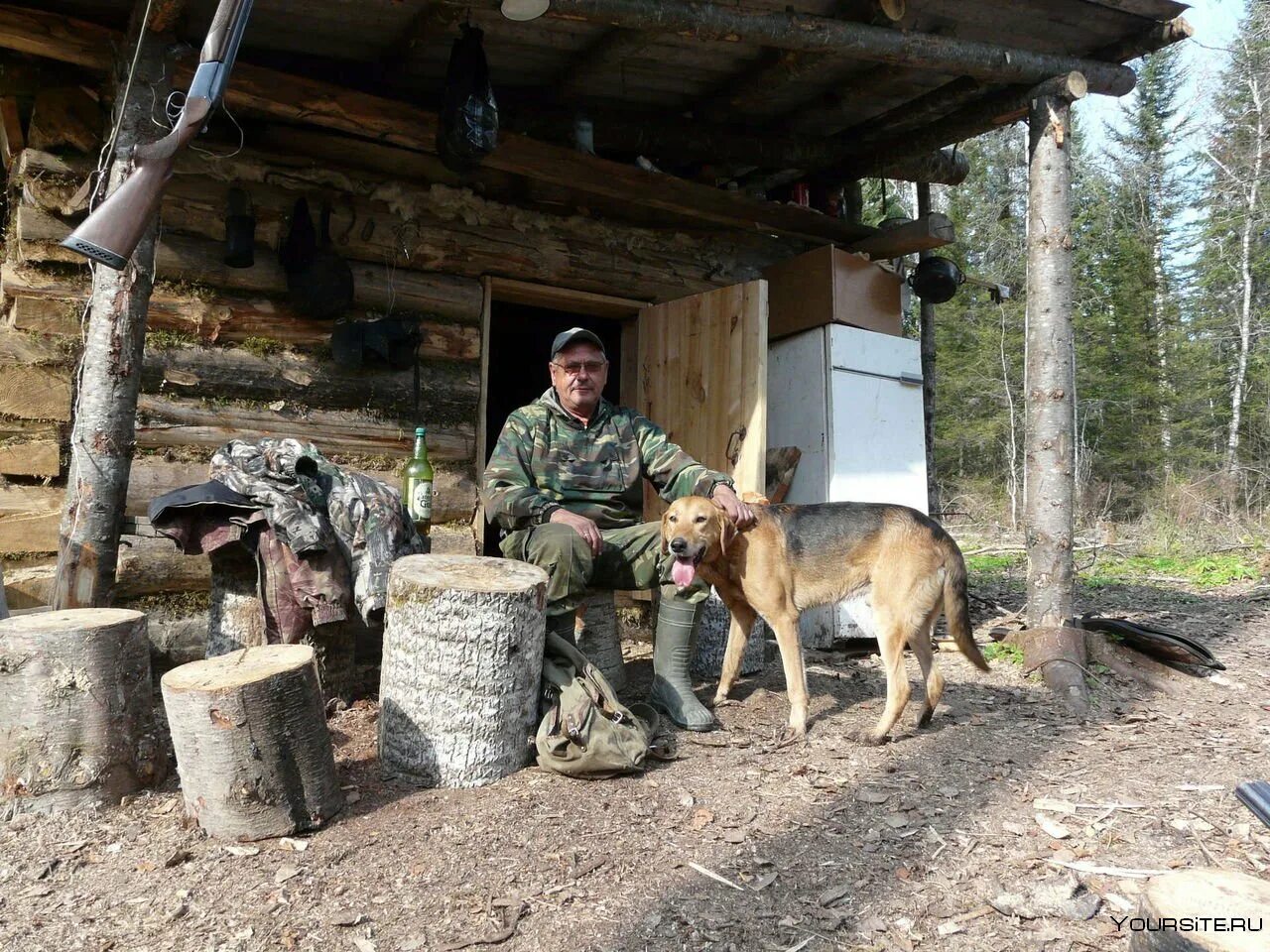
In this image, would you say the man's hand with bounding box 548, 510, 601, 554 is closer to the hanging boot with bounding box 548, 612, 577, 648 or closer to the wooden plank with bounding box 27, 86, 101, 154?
the hanging boot with bounding box 548, 612, 577, 648

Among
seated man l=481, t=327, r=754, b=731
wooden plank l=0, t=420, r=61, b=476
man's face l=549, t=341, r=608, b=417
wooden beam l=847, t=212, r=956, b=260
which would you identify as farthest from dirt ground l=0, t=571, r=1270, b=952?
wooden beam l=847, t=212, r=956, b=260

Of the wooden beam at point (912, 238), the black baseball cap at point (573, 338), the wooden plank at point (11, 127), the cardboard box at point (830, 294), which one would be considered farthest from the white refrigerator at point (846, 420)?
the wooden plank at point (11, 127)

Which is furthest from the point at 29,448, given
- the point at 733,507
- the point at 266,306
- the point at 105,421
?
the point at 733,507

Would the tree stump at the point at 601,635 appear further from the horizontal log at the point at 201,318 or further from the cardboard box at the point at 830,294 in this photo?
the cardboard box at the point at 830,294

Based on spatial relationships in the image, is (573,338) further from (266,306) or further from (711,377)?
(266,306)

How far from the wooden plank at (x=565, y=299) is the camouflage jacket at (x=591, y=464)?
1.66m

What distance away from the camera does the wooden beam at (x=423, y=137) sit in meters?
4.24

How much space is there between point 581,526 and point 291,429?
2.34 m

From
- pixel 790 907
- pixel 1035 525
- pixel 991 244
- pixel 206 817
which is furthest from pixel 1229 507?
pixel 206 817

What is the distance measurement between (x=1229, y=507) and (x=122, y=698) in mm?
18019

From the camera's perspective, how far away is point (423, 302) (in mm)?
5621

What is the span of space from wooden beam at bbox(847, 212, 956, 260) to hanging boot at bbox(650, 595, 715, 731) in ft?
13.0

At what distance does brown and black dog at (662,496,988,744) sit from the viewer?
13.2 feet

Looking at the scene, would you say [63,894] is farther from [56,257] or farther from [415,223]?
[415,223]
